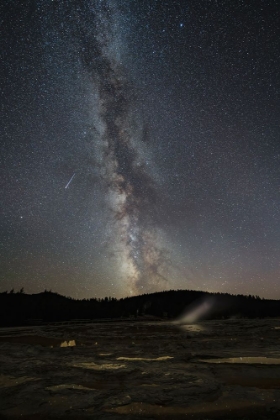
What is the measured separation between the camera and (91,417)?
3934 millimetres

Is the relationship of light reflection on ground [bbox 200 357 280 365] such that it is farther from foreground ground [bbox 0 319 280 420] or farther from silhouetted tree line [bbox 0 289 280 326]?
silhouetted tree line [bbox 0 289 280 326]

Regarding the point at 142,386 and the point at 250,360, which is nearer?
the point at 142,386

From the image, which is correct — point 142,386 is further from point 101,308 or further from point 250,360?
point 101,308

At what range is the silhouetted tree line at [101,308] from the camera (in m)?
39.9

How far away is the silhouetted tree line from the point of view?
39938mm

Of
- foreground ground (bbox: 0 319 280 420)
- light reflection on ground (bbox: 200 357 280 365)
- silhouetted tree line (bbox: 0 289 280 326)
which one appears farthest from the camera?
silhouetted tree line (bbox: 0 289 280 326)

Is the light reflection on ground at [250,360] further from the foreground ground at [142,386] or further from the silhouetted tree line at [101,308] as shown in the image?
the silhouetted tree line at [101,308]

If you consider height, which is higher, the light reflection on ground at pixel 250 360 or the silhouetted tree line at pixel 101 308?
the silhouetted tree line at pixel 101 308

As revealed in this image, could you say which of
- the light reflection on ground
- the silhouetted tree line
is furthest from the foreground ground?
the silhouetted tree line

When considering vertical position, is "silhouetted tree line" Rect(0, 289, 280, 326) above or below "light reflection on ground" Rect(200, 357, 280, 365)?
above

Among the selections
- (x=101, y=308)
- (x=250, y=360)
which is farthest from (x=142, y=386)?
(x=101, y=308)

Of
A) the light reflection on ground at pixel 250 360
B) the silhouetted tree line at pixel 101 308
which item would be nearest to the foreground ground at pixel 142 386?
the light reflection on ground at pixel 250 360

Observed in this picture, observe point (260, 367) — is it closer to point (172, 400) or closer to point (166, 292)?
point (172, 400)

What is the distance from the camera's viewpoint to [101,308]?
195 feet
